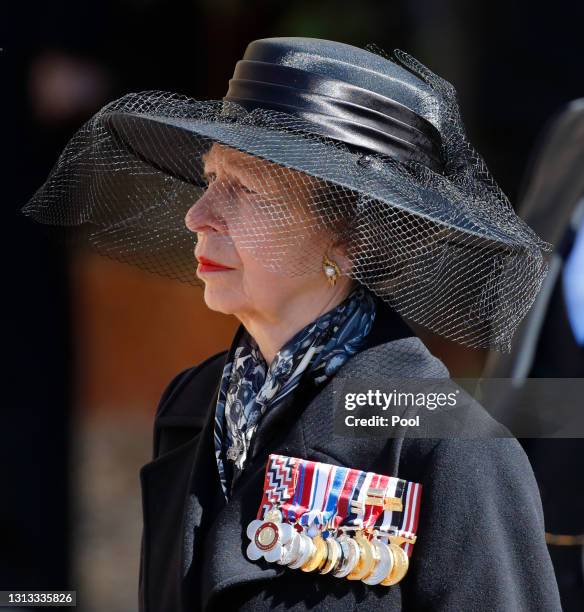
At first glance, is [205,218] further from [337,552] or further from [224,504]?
[337,552]

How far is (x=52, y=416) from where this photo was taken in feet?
13.6

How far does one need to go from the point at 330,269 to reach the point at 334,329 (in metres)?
0.11

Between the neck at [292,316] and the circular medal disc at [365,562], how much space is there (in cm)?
41

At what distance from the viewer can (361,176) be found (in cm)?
174

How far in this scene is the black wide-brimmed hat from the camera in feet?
5.79

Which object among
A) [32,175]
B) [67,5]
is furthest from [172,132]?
[67,5]

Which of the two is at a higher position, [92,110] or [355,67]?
[92,110]

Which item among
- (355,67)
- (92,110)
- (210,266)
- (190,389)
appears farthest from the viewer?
(92,110)

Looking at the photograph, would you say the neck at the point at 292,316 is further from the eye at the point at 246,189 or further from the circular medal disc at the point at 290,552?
the circular medal disc at the point at 290,552

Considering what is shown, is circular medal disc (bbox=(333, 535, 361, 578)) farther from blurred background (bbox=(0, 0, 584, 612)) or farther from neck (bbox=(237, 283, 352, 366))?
blurred background (bbox=(0, 0, 584, 612))

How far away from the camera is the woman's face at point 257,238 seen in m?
1.84

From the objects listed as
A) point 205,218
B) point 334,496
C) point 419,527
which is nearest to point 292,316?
point 205,218

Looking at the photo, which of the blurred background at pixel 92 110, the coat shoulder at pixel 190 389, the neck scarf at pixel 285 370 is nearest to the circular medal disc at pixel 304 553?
the neck scarf at pixel 285 370

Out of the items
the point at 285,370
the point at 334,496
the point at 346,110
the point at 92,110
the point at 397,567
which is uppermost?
the point at 92,110
